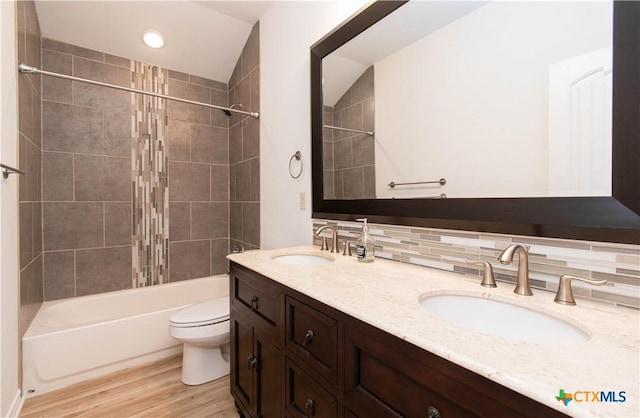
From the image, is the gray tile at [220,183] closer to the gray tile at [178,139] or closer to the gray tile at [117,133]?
the gray tile at [178,139]

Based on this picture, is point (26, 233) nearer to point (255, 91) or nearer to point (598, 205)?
point (255, 91)

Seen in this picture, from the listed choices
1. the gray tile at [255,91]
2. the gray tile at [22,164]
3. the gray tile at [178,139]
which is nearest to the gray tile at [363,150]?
the gray tile at [255,91]

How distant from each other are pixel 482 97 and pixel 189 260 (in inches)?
107

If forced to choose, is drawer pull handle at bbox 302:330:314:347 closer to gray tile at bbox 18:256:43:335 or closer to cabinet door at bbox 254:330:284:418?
cabinet door at bbox 254:330:284:418

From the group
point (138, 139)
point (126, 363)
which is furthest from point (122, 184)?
point (126, 363)

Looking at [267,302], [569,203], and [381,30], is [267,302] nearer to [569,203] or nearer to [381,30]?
[569,203]

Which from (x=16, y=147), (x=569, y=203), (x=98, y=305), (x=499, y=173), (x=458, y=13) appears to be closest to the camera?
(x=569, y=203)

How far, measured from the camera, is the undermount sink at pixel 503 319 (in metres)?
0.71

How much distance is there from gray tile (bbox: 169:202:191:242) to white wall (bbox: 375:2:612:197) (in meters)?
2.14

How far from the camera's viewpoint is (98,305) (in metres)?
2.32

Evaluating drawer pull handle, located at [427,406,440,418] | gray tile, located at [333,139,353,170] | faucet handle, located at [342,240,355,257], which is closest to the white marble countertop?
drawer pull handle, located at [427,406,440,418]

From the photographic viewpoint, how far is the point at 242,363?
1.41 m

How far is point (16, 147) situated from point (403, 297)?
2066 millimetres

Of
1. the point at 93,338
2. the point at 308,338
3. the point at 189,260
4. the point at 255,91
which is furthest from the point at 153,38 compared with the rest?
the point at 308,338
